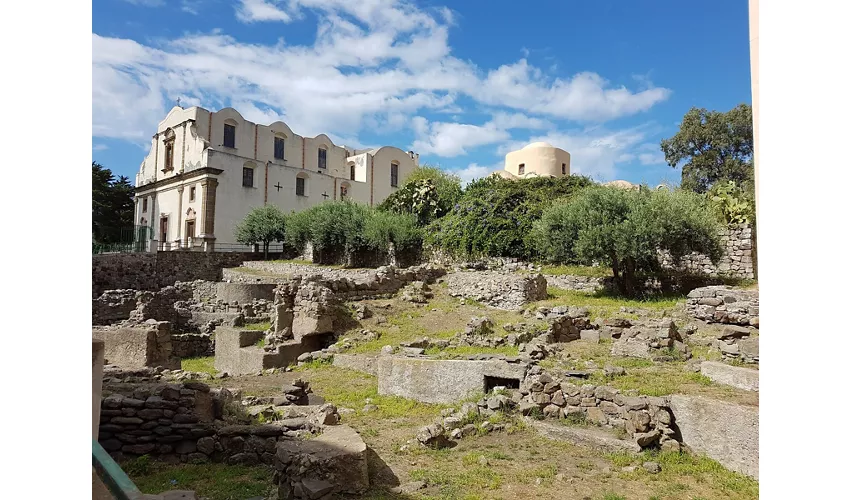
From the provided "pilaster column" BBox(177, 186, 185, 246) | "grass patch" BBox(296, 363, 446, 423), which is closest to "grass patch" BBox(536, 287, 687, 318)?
"grass patch" BBox(296, 363, 446, 423)

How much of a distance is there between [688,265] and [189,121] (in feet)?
99.6

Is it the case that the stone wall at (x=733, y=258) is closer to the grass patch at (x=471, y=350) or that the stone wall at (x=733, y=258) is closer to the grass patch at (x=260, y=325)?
the grass patch at (x=471, y=350)

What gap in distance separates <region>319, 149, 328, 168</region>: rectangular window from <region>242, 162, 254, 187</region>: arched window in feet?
20.0

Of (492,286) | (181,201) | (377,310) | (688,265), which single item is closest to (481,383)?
(377,310)

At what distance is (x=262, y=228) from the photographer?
3234cm

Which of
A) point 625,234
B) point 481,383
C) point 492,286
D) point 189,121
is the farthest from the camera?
point 189,121

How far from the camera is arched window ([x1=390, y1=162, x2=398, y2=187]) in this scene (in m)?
41.8

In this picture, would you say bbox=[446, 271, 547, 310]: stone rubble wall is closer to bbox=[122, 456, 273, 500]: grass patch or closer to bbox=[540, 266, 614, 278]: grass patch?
bbox=[540, 266, 614, 278]: grass patch

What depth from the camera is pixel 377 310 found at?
15383 mm

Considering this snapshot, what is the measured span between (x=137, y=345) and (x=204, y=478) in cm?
697

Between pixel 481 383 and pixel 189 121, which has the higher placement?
pixel 189 121
